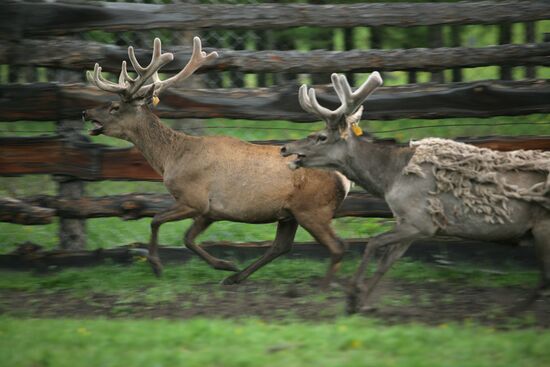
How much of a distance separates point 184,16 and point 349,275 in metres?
3.43

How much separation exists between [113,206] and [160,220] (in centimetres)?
96

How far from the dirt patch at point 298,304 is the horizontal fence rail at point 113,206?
1.00 m

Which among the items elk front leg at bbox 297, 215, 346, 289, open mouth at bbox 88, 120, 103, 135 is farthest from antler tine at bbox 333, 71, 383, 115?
open mouth at bbox 88, 120, 103, 135

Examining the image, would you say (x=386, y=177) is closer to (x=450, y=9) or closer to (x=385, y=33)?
(x=450, y=9)

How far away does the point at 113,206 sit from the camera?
10.4 meters

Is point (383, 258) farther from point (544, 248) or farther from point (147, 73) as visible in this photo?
point (147, 73)

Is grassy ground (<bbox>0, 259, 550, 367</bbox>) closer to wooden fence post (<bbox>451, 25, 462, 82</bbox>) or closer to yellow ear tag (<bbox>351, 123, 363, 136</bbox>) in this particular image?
yellow ear tag (<bbox>351, 123, 363, 136</bbox>)

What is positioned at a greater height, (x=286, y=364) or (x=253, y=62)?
(x=253, y=62)

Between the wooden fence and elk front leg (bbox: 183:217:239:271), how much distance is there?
0.73m

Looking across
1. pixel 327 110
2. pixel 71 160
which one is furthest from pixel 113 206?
pixel 327 110

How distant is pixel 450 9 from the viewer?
404 inches

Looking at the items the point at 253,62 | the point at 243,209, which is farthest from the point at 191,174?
the point at 253,62

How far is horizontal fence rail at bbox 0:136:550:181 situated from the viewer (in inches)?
410

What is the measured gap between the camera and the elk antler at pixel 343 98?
8477 millimetres
